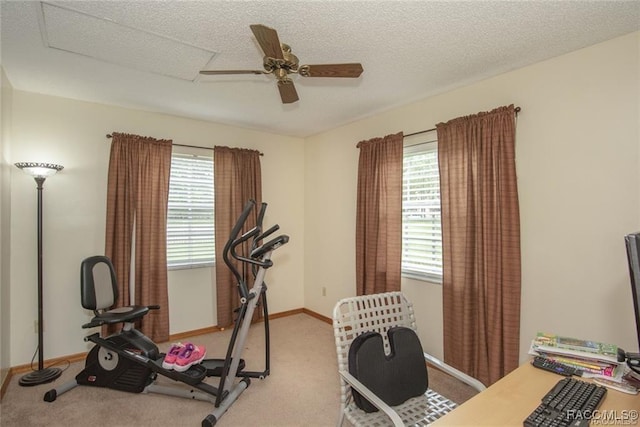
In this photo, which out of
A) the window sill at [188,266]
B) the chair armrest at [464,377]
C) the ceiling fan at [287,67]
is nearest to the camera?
the chair armrest at [464,377]

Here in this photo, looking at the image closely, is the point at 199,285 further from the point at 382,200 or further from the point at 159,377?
the point at 382,200

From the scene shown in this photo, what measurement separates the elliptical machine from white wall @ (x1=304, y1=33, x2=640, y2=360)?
1910 millimetres

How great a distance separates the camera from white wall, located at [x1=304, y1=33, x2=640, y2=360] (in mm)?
1917

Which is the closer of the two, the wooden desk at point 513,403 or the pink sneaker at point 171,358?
the wooden desk at point 513,403

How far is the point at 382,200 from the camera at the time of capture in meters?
3.32

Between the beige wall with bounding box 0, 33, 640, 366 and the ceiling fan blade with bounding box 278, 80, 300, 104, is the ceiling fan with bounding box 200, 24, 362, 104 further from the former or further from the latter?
the beige wall with bounding box 0, 33, 640, 366

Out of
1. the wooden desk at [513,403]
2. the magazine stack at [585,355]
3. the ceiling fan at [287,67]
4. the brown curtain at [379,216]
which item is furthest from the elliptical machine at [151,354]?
the magazine stack at [585,355]

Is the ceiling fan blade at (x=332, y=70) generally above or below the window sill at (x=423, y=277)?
above

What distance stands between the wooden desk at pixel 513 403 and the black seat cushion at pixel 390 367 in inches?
15.5

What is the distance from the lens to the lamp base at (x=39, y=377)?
2.58 m

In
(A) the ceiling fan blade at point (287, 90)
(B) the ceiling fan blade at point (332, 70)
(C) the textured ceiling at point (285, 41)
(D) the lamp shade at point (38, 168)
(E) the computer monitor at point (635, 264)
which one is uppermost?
(C) the textured ceiling at point (285, 41)

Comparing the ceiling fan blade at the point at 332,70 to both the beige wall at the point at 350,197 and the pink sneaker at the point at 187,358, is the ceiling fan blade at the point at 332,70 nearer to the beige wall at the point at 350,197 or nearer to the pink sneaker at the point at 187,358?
the beige wall at the point at 350,197

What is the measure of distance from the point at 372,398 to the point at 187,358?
1667 millimetres

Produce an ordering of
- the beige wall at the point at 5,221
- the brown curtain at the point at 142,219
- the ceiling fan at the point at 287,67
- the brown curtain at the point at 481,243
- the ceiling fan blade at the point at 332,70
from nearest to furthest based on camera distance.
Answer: the ceiling fan at the point at 287,67 < the ceiling fan blade at the point at 332,70 < the brown curtain at the point at 481,243 < the beige wall at the point at 5,221 < the brown curtain at the point at 142,219
